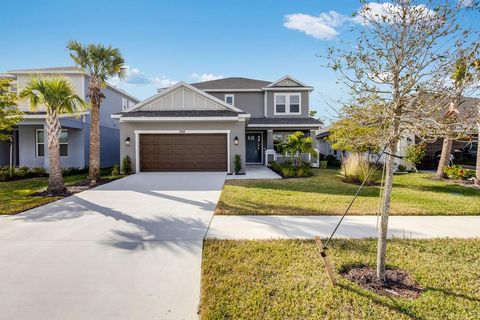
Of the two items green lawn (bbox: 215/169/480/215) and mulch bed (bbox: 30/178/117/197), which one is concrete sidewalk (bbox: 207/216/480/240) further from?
mulch bed (bbox: 30/178/117/197)

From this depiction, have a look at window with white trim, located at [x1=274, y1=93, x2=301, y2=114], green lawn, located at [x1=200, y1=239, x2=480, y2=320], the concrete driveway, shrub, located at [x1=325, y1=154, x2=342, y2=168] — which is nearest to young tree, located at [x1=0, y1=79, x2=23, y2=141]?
the concrete driveway

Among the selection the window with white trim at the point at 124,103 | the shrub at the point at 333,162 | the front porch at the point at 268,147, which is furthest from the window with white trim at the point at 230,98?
the shrub at the point at 333,162

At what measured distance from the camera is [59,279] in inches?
135

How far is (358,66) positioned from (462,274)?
3207 mm

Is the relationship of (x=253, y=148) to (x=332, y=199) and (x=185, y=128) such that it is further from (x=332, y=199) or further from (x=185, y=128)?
(x=332, y=199)

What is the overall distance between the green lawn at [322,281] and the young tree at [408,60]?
60 centimetres

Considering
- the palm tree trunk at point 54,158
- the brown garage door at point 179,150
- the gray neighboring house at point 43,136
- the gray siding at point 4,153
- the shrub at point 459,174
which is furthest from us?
the gray siding at point 4,153

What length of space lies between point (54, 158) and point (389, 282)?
35.0 feet

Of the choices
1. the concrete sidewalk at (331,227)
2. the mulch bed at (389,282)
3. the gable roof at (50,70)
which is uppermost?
the gable roof at (50,70)

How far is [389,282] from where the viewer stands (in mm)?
3385

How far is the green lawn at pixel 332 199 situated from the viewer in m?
6.78

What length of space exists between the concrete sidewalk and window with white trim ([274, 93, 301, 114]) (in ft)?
49.3

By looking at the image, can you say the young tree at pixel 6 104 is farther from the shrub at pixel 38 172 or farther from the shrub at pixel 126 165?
the shrub at pixel 126 165

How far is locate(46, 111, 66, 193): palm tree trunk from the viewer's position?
29.9ft
